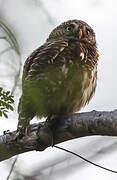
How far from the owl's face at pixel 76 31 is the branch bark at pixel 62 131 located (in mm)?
1584

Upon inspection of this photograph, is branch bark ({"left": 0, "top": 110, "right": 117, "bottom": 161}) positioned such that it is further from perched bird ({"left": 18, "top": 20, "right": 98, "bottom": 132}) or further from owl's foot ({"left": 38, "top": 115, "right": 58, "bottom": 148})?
perched bird ({"left": 18, "top": 20, "right": 98, "bottom": 132})

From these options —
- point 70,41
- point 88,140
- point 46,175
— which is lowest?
point 46,175

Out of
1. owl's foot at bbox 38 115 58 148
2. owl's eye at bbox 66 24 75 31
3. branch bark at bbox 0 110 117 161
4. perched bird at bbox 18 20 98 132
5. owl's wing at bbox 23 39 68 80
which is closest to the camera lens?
branch bark at bbox 0 110 117 161

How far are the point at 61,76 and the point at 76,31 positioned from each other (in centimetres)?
134

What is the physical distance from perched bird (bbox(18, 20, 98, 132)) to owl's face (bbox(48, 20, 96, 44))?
306 mm

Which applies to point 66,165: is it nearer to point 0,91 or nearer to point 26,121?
point 0,91

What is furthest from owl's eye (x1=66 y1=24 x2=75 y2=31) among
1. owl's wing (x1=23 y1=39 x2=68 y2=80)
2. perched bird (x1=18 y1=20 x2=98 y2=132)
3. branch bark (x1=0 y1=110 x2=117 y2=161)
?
branch bark (x1=0 y1=110 x2=117 y2=161)

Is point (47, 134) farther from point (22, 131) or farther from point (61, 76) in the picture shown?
point (61, 76)

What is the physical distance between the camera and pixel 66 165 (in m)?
1.44

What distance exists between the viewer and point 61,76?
329 centimetres

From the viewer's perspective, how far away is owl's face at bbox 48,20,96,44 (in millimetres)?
4398

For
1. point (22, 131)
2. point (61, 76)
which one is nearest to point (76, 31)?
point (61, 76)

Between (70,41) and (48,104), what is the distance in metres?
0.95

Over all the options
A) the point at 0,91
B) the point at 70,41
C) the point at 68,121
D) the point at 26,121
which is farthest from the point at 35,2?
the point at 70,41
